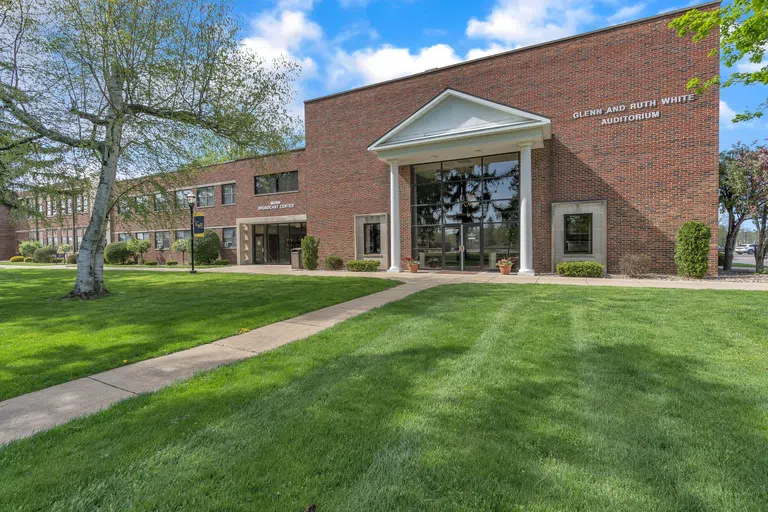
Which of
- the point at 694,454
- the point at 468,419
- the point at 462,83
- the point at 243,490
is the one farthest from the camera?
the point at 462,83

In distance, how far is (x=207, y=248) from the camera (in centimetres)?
2662

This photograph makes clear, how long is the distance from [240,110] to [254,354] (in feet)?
27.9

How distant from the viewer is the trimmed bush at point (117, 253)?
99.5 feet

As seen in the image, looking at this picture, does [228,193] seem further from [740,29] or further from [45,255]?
[740,29]

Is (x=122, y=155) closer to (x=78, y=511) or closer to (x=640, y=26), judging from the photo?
(x=78, y=511)

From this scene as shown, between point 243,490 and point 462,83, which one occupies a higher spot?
point 462,83

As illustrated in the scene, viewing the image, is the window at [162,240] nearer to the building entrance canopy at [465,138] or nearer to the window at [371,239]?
the window at [371,239]

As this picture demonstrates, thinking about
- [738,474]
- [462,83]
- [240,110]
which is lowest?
[738,474]

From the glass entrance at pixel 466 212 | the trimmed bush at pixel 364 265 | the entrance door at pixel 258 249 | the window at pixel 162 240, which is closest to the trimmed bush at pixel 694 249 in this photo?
the glass entrance at pixel 466 212

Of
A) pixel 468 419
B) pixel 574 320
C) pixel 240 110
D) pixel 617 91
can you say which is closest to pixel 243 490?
pixel 468 419

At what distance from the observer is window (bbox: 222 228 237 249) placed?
90.8 ft

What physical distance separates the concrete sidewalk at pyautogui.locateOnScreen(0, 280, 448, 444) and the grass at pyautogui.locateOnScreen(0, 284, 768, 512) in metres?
0.30

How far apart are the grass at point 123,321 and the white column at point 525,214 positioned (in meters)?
6.03

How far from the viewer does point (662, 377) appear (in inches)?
151
